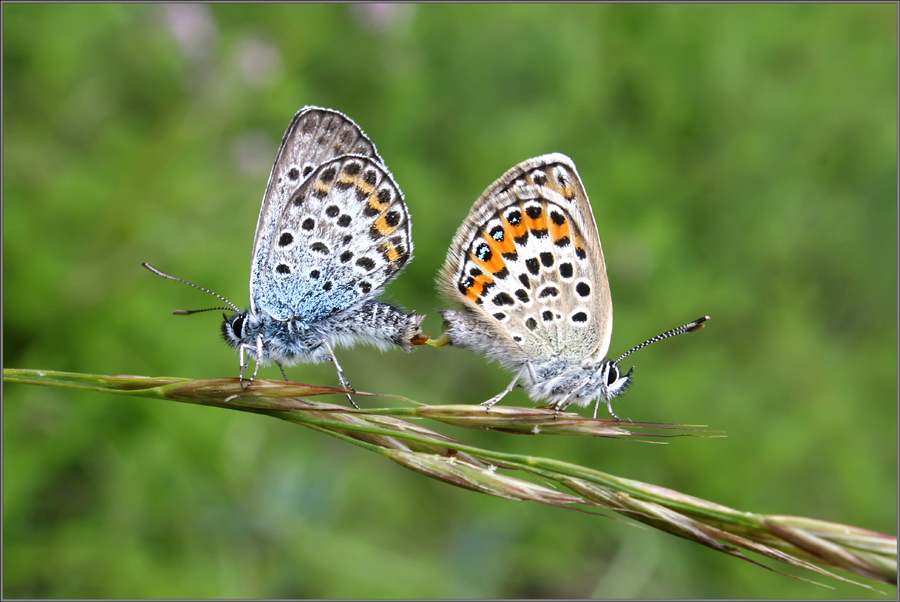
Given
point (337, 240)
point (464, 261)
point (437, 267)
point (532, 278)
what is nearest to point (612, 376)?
point (532, 278)

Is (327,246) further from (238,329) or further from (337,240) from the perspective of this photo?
(238,329)

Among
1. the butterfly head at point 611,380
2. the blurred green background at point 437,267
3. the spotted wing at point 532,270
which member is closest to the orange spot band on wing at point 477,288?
the spotted wing at point 532,270

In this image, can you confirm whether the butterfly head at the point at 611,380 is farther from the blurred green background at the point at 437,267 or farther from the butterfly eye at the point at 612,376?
the blurred green background at the point at 437,267

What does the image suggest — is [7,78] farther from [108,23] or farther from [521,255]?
[521,255]

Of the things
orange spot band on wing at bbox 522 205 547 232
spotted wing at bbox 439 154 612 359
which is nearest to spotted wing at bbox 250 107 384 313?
spotted wing at bbox 439 154 612 359

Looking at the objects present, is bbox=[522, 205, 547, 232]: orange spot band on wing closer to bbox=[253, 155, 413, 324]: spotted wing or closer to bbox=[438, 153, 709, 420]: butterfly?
bbox=[438, 153, 709, 420]: butterfly
